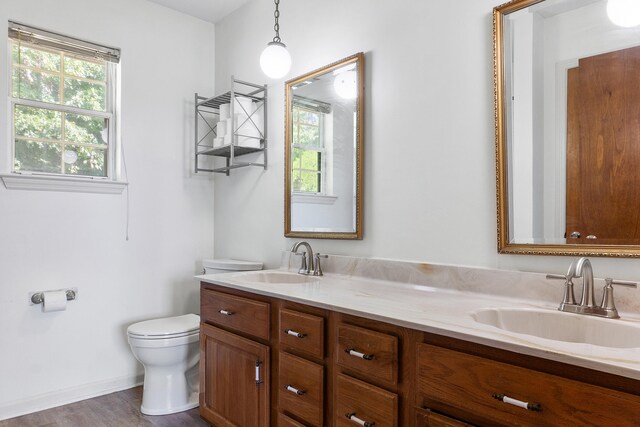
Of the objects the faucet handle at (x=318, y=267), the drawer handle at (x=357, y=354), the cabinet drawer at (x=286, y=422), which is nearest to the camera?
the drawer handle at (x=357, y=354)

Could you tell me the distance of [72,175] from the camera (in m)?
2.67

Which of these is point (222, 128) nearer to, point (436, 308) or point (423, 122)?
point (423, 122)

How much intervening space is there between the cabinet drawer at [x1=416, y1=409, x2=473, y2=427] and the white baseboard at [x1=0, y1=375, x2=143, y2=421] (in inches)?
90.1

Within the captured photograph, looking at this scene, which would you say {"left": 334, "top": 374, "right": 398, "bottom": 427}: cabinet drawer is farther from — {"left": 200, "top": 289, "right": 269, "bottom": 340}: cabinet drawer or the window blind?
the window blind

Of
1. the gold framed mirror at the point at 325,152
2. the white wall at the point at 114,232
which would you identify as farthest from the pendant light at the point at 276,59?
the white wall at the point at 114,232

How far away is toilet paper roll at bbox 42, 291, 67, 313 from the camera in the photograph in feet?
8.10

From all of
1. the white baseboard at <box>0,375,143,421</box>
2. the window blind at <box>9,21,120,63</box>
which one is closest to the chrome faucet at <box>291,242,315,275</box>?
the white baseboard at <box>0,375,143,421</box>

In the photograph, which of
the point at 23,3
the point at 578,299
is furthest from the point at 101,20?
the point at 578,299

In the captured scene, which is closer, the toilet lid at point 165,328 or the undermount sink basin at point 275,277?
the undermount sink basin at point 275,277

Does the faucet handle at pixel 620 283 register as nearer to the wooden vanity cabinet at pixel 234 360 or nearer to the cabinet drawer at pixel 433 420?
the cabinet drawer at pixel 433 420

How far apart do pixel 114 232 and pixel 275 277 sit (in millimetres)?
1193

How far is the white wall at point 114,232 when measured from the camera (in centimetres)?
246

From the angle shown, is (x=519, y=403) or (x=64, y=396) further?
(x=64, y=396)

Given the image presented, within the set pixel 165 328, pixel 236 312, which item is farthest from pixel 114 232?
pixel 236 312
